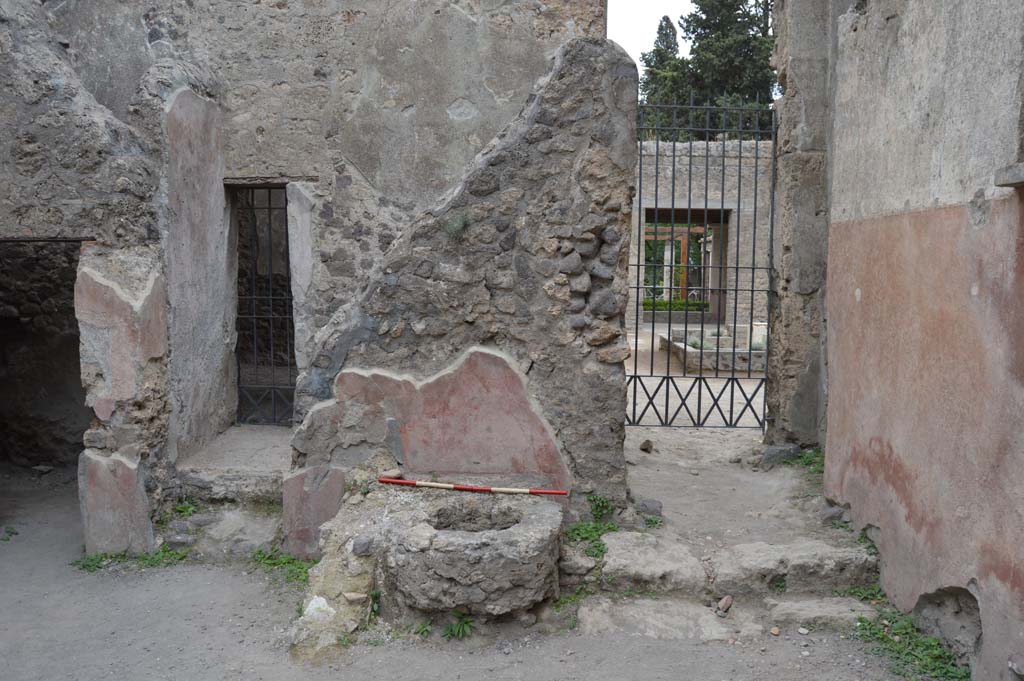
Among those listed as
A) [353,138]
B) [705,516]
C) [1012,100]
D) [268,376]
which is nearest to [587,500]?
[705,516]

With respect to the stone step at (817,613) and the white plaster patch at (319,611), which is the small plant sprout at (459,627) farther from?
the stone step at (817,613)

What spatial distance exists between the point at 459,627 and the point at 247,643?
3.37 ft

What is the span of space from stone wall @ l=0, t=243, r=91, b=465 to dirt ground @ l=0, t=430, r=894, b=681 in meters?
1.45

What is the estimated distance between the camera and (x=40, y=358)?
21.6 feet

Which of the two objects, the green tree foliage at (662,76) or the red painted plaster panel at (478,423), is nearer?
the red painted plaster panel at (478,423)

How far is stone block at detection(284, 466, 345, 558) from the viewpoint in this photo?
4.41 m

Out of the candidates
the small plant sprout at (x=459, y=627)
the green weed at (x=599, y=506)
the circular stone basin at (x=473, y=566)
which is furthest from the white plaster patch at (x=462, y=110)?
the small plant sprout at (x=459, y=627)

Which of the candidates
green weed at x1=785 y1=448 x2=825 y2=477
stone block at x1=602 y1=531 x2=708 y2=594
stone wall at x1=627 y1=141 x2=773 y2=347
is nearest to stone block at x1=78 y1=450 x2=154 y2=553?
A: stone block at x1=602 y1=531 x2=708 y2=594

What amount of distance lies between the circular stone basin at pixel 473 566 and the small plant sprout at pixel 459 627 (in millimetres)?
51

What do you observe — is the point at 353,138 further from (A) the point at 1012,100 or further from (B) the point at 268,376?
(A) the point at 1012,100

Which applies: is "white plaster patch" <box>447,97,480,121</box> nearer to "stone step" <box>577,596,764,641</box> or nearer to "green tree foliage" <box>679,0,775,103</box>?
"stone step" <box>577,596,764,641</box>

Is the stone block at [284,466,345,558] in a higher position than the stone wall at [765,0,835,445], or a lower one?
lower

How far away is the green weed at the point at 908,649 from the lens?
330cm

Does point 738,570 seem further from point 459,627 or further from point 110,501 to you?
point 110,501
